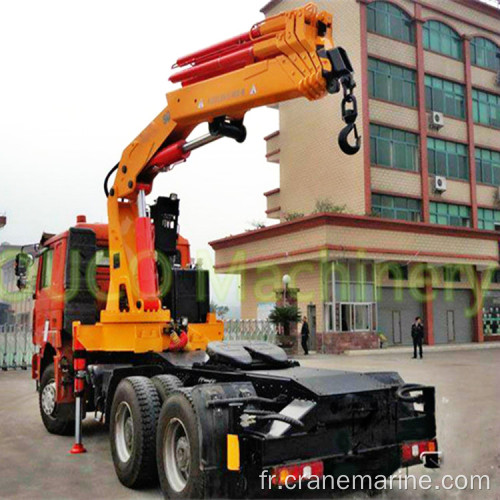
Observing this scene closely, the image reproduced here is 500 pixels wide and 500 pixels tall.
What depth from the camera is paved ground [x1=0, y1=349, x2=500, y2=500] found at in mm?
6109

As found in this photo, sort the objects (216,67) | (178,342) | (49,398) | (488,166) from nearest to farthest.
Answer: (216,67) → (178,342) → (49,398) → (488,166)

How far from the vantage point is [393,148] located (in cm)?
3278

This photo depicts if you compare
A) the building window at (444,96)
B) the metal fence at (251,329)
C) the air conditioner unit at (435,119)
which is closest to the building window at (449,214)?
the air conditioner unit at (435,119)

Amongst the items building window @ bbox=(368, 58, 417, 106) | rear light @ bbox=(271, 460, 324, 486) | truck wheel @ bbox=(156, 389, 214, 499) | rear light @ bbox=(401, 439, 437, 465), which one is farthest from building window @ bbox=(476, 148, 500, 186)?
rear light @ bbox=(271, 460, 324, 486)

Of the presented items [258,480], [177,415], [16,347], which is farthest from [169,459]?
[16,347]

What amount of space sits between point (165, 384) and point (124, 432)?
2.88 feet

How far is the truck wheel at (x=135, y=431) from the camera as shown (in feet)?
20.1

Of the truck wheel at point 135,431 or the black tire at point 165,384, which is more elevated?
the black tire at point 165,384

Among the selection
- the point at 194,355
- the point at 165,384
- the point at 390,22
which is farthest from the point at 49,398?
the point at 390,22

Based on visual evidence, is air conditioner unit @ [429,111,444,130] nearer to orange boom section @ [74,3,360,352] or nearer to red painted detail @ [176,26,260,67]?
orange boom section @ [74,3,360,352]

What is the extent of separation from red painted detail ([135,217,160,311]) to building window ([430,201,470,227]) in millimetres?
28327

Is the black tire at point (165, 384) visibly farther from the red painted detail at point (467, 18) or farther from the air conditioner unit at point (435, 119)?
the red painted detail at point (467, 18)

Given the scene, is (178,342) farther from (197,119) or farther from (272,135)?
(272,135)

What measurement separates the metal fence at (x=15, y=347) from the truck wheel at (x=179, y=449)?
51.7 ft
